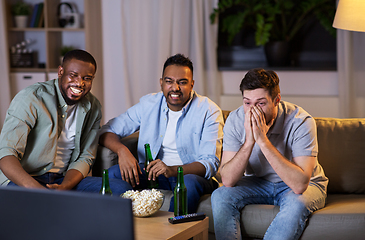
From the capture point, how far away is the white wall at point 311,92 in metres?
3.70

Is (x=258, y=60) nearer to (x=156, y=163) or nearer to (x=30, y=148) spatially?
(x=156, y=163)

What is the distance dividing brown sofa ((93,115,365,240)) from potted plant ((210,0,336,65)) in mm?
1683

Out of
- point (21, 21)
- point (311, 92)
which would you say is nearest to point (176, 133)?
point (311, 92)

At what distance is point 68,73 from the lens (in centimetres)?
199

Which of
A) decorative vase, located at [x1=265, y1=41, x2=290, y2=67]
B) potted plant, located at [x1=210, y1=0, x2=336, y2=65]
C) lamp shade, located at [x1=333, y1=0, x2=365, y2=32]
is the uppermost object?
potted plant, located at [x1=210, y1=0, x2=336, y2=65]

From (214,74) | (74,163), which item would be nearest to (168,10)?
(214,74)

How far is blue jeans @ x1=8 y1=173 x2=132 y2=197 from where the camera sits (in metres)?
1.91

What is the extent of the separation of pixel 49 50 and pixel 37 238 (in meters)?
3.61

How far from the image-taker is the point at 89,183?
1.99 meters

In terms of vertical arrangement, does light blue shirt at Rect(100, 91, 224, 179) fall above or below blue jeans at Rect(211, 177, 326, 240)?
above

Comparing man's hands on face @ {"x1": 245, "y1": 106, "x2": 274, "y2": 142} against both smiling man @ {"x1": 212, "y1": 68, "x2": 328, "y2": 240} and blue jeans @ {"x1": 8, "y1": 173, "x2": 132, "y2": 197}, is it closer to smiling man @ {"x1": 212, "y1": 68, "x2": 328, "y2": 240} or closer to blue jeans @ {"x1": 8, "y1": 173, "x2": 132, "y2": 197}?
smiling man @ {"x1": 212, "y1": 68, "x2": 328, "y2": 240}

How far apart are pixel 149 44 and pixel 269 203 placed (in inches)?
102

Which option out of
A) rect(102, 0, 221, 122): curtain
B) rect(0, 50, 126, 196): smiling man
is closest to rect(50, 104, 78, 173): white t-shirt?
rect(0, 50, 126, 196): smiling man

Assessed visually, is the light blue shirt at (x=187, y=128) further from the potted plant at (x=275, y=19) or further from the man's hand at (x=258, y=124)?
the potted plant at (x=275, y=19)
